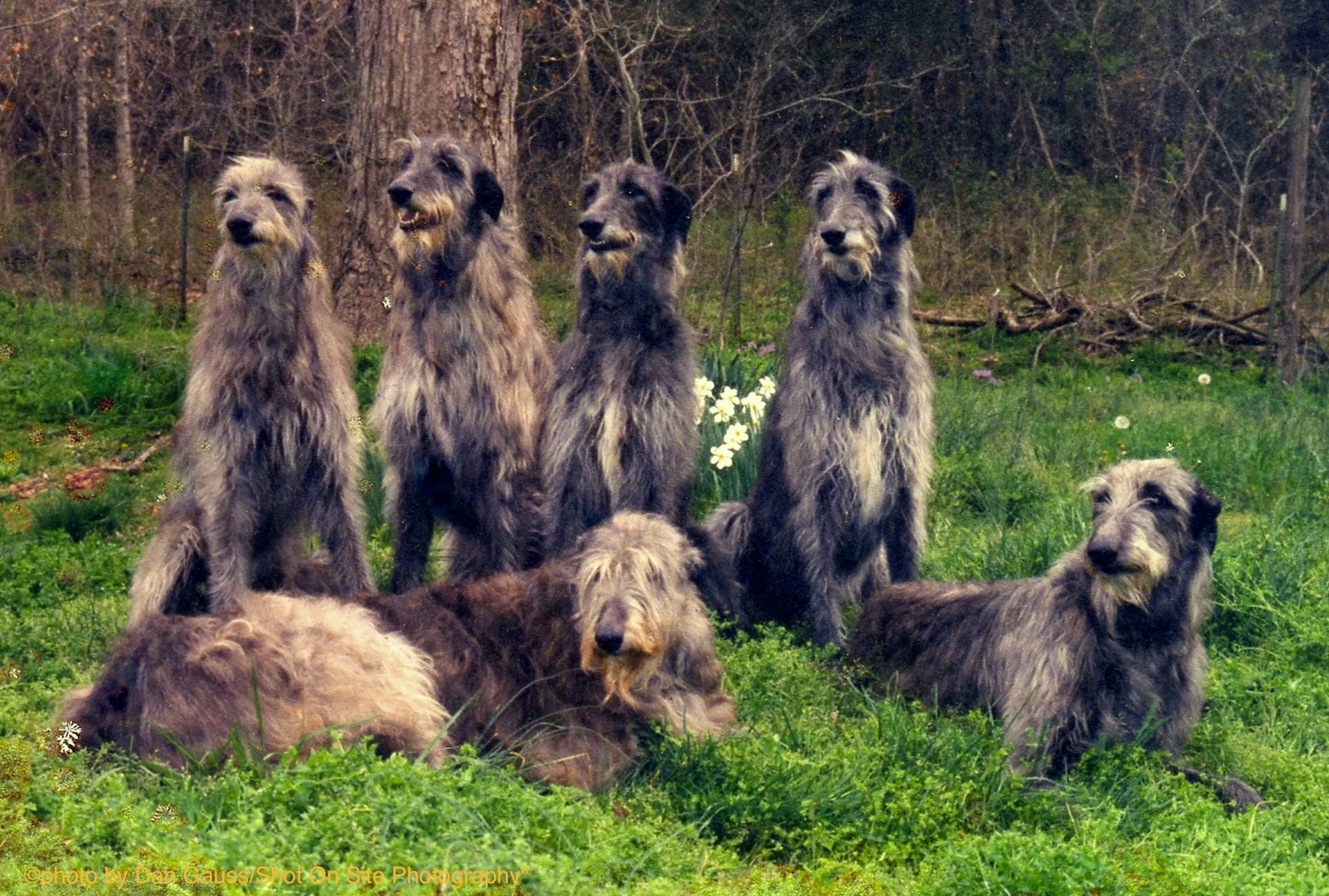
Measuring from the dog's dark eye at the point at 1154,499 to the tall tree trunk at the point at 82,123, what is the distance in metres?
9.74

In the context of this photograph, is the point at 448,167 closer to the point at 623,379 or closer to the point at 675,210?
the point at 675,210

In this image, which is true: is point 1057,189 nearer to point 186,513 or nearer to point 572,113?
point 572,113

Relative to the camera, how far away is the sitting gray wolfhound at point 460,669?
172 inches

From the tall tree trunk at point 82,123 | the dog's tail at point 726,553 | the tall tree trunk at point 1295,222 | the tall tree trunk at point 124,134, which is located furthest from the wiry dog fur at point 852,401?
the tall tree trunk at point 82,123

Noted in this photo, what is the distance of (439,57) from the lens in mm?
7512

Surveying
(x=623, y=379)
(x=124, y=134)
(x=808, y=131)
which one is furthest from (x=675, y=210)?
(x=808, y=131)

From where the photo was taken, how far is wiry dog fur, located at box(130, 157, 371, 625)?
560 cm

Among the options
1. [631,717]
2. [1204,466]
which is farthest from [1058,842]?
[1204,466]

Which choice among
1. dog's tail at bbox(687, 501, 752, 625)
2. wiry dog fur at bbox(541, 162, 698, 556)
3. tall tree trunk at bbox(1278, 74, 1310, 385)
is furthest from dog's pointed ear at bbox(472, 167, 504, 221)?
tall tree trunk at bbox(1278, 74, 1310, 385)

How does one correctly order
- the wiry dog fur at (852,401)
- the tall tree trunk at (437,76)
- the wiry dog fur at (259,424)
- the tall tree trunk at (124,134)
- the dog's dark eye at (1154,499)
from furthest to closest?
the tall tree trunk at (124,134) → the tall tree trunk at (437,76) → the wiry dog fur at (852,401) → the wiry dog fur at (259,424) → the dog's dark eye at (1154,499)

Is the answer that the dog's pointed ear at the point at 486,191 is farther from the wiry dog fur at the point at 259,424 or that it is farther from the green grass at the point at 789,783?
the green grass at the point at 789,783

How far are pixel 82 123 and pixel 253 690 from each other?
10017 mm

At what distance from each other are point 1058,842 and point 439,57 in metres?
5.17

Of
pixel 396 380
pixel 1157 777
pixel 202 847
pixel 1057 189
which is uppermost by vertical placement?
pixel 1057 189
